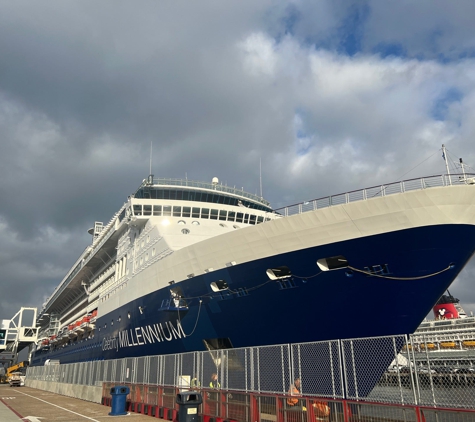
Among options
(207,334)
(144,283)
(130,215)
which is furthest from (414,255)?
(130,215)

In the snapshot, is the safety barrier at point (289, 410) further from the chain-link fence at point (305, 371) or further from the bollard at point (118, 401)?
the bollard at point (118, 401)

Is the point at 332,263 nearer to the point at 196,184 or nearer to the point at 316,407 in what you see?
the point at 316,407

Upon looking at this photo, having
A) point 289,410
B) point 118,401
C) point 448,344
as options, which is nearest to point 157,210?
point 118,401

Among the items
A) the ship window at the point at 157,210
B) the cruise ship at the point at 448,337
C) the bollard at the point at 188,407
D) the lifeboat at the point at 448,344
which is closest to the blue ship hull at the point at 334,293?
the bollard at the point at 188,407

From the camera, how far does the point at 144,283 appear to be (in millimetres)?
23047

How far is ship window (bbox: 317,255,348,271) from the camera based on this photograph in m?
14.5

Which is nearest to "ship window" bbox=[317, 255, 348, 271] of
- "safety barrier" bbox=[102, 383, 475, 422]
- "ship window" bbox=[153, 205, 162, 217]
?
"safety barrier" bbox=[102, 383, 475, 422]

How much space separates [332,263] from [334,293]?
110 centimetres

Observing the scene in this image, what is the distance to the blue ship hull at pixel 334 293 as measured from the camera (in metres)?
13.5

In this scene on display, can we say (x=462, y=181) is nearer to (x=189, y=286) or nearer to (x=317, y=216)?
(x=317, y=216)

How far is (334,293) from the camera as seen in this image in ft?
46.8

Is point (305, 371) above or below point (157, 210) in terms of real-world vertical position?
below

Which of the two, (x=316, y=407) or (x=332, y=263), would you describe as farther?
(x=332, y=263)

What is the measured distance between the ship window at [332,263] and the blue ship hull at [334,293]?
0.20 m
